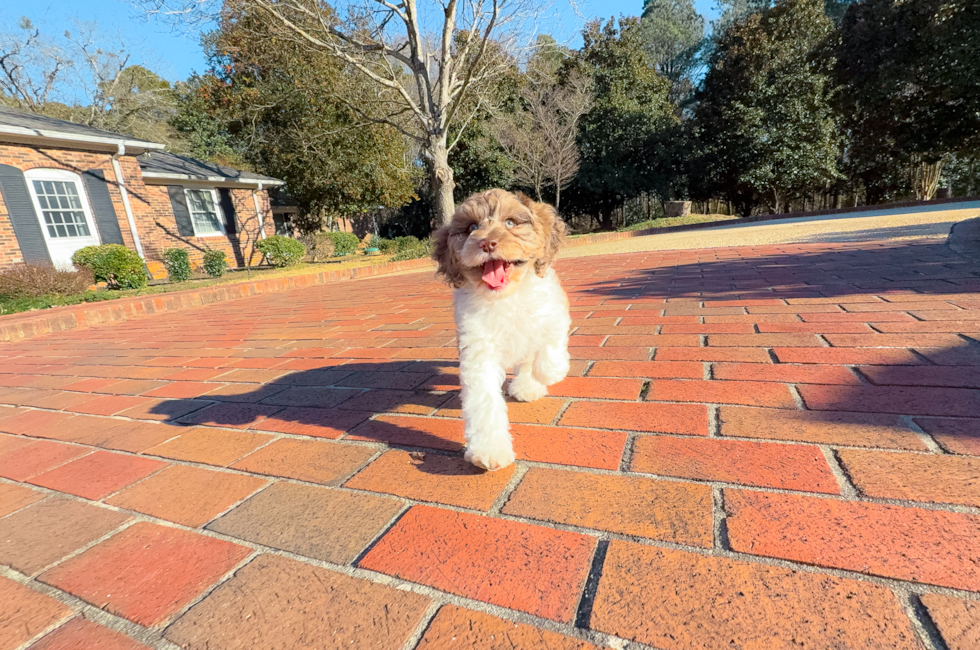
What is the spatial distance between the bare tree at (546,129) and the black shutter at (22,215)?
1820 cm

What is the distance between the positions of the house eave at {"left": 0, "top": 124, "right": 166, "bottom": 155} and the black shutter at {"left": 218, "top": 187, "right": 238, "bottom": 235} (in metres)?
3.77

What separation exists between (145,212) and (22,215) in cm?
323

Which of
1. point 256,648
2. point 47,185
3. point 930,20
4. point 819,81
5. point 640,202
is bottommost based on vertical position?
point 256,648

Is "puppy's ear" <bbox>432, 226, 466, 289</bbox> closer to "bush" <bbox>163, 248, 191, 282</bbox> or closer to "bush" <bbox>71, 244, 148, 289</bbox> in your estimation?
"bush" <bbox>71, 244, 148, 289</bbox>

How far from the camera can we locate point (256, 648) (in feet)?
3.72

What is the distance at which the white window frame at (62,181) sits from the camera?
12781 millimetres

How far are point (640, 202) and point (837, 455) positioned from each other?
3013cm

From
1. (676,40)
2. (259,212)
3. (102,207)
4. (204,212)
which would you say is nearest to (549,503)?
(102,207)

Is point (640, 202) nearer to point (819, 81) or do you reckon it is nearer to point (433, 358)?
point (819, 81)

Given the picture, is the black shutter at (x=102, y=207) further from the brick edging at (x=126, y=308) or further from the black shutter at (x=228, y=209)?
the brick edging at (x=126, y=308)

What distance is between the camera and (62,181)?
44.1ft

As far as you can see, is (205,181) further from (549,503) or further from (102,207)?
(549,503)

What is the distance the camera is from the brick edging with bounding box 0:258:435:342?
6.73m

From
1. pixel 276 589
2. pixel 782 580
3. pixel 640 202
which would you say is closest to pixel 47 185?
pixel 276 589
